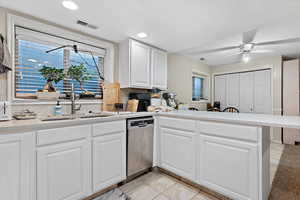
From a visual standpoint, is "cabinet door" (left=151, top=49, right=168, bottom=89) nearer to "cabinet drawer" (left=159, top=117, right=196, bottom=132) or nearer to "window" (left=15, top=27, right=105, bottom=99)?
"cabinet drawer" (left=159, top=117, right=196, bottom=132)

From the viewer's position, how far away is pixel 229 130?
146 centimetres

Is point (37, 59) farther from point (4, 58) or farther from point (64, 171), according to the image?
point (64, 171)

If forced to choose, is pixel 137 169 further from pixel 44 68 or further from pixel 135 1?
pixel 135 1

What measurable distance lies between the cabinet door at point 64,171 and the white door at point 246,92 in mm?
4508

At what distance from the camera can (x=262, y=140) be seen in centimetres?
131

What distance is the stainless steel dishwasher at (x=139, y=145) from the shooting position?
73.2 inches

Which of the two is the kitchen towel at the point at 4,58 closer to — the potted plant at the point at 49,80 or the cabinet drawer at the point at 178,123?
the potted plant at the point at 49,80

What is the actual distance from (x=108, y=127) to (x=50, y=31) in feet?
4.90

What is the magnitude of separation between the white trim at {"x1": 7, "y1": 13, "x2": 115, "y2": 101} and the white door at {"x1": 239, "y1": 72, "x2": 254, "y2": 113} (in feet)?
12.8

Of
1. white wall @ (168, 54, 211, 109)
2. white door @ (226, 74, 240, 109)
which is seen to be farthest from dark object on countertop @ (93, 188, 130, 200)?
white door @ (226, 74, 240, 109)

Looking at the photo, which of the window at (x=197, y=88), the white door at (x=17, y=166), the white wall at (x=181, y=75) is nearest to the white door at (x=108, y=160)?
the white door at (x=17, y=166)

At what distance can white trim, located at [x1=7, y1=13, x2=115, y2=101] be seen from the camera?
161 cm

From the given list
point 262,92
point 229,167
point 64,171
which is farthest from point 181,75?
point 64,171

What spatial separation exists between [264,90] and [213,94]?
1.36 m
